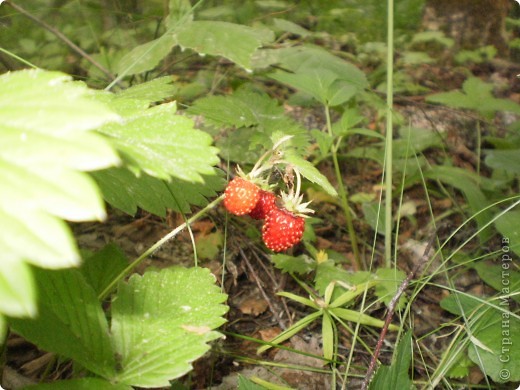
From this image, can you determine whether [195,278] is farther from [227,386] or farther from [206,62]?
[206,62]

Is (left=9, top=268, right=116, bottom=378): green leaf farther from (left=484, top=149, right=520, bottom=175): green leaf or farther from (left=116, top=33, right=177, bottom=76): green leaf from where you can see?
(left=484, top=149, right=520, bottom=175): green leaf

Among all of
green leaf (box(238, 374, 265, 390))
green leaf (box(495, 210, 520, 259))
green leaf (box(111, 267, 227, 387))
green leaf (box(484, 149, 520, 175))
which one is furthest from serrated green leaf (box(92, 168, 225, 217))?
green leaf (box(484, 149, 520, 175))

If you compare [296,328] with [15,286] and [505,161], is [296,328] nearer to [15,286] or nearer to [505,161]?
[505,161]

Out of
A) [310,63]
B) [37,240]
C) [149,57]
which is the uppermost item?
[37,240]

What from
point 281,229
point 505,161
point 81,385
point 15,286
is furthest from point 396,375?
point 505,161

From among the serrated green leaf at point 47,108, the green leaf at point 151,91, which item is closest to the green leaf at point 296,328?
the green leaf at point 151,91

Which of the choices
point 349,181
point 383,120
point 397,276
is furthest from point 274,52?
point 397,276
